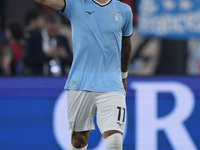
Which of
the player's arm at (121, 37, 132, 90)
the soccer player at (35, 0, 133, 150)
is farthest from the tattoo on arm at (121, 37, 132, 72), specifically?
the soccer player at (35, 0, 133, 150)

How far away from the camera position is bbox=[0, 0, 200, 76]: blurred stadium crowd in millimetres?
7027

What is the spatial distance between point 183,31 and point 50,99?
7.28 ft

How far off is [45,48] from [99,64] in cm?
233

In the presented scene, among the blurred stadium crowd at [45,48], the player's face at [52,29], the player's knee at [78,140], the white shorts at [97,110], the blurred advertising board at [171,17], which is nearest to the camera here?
the white shorts at [97,110]

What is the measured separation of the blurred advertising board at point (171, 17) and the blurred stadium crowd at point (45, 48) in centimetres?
36

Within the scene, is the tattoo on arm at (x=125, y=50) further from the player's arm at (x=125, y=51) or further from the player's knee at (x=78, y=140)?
the player's knee at (x=78, y=140)

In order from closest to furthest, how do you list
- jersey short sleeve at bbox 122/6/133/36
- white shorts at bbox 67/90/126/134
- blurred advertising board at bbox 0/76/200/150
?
white shorts at bbox 67/90/126/134, jersey short sleeve at bbox 122/6/133/36, blurred advertising board at bbox 0/76/200/150

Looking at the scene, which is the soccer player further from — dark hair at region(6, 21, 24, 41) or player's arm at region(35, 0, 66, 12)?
dark hair at region(6, 21, 24, 41)

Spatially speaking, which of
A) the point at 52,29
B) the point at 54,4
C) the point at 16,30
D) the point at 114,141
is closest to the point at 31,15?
the point at 16,30

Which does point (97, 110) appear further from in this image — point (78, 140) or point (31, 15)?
point (31, 15)

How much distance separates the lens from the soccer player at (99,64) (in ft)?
15.8

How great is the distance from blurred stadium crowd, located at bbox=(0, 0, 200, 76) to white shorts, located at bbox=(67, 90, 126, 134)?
209cm

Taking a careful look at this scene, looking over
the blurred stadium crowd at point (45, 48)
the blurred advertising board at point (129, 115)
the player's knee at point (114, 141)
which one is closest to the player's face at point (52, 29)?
the blurred stadium crowd at point (45, 48)

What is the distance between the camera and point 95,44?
4.83m
